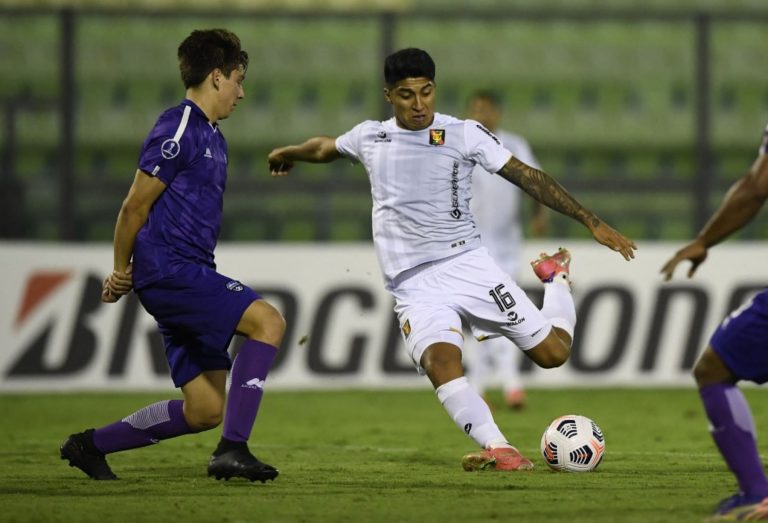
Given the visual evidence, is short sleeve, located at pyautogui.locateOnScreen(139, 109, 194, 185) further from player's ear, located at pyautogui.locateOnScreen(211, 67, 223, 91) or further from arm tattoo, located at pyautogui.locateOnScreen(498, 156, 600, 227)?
arm tattoo, located at pyautogui.locateOnScreen(498, 156, 600, 227)

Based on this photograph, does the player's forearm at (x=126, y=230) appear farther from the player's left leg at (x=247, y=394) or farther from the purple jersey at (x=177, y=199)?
the player's left leg at (x=247, y=394)

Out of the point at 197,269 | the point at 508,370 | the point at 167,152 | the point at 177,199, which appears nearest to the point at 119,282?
the point at 197,269

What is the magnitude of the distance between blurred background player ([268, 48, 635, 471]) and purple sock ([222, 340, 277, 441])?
0.87 meters

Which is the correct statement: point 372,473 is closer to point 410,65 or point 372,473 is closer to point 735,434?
point 410,65

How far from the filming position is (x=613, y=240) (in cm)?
655

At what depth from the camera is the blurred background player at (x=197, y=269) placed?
6480mm

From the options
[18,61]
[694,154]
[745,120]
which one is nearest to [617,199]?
[694,154]

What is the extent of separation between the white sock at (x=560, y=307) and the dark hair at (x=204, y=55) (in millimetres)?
2167

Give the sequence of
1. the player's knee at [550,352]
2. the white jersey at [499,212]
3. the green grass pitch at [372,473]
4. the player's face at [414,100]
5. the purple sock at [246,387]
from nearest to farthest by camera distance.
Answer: the green grass pitch at [372,473] < the purple sock at [246,387] < the player's face at [414,100] < the player's knee at [550,352] < the white jersey at [499,212]

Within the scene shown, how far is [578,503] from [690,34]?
8.79 metres

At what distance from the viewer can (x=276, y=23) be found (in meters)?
13.9

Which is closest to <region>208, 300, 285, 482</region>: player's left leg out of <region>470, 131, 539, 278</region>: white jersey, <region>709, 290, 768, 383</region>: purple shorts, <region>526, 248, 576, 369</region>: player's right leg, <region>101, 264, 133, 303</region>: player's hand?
<region>101, 264, 133, 303</region>: player's hand

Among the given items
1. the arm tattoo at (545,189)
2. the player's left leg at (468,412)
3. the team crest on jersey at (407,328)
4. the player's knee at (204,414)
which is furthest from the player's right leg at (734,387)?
the player's knee at (204,414)

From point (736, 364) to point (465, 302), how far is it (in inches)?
83.0
